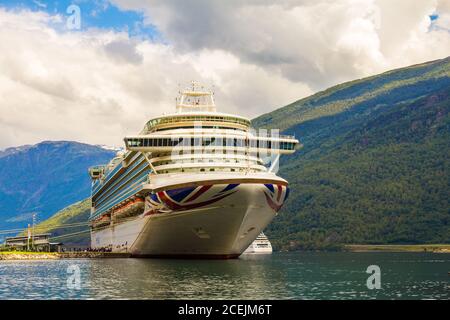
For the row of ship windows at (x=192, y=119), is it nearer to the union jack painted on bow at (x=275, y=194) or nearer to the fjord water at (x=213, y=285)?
the union jack painted on bow at (x=275, y=194)

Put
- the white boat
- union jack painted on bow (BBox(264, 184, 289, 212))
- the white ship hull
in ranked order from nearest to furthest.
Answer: the white ship hull, union jack painted on bow (BBox(264, 184, 289, 212)), the white boat

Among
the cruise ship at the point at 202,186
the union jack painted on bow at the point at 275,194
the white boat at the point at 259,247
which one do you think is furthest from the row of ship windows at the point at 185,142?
the white boat at the point at 259,247

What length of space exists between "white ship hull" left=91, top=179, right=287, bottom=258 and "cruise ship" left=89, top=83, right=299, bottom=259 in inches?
4.4

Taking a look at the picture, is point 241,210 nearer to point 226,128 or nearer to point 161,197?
point 161,197

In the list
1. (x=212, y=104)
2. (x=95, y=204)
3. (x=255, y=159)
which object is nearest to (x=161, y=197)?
(x=255, y=159)

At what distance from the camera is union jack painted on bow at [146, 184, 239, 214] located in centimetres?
7506

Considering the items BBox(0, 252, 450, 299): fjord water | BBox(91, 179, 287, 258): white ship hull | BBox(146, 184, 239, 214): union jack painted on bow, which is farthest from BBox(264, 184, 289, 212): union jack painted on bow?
BBox(0, 252, 450, 299): fjord water

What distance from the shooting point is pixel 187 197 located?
76.1 metres

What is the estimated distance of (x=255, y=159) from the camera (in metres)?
86.1

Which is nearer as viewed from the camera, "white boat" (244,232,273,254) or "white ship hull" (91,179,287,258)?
"white ship hull" (91,179,287,258)

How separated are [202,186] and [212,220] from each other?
15.1 ft

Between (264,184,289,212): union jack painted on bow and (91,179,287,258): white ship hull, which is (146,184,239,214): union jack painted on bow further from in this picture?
(264,184,289,212): union jack painted on bow

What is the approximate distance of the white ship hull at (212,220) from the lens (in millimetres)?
75750
